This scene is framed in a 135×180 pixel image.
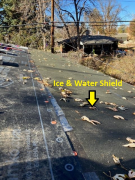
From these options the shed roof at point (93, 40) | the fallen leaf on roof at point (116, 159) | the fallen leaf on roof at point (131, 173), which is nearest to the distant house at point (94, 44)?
the shed roof at point (93, 40)

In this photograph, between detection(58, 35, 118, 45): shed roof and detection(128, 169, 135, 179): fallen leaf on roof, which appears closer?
detection(128, 169, 135, 179): fallen leaf on roof

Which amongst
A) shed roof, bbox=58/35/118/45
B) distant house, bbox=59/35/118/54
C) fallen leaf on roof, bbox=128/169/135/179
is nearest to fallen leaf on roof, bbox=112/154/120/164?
fallen leaf on roof, bbox=128/169/135/179

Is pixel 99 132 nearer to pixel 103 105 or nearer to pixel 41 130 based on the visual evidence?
pixel 41 130

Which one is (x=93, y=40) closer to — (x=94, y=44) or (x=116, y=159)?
(x=94, y=44)

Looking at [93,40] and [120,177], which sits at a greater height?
[93,40]

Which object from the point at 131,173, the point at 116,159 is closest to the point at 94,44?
the point at 116,159

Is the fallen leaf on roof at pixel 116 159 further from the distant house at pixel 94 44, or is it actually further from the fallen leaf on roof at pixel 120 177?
the distant house at pixel 94 44

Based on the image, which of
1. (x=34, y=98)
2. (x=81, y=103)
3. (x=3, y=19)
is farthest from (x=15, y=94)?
(x=3, y=19)

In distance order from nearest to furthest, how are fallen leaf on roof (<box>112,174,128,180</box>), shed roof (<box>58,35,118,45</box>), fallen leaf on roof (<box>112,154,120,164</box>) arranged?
fallen leaf on roof (<box>112,174,128,180</box>) < fallen leaf on roof (<box>112,154,120,164</box>) < shed roof (<box>58,35,118,45</box>)

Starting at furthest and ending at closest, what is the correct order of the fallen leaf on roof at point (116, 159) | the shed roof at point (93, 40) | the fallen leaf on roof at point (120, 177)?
1. the shed roof at point (93, 40)
2. the fallen leaf on roof at point (116, 159)
3. the fallen leaf on roof at point (120, 177)

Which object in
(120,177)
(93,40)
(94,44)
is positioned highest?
(93,40)

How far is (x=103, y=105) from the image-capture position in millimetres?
3232

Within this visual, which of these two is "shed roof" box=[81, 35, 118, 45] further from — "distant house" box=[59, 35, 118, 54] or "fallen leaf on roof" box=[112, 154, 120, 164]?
"fallen leaf on roof" box=[112, 154, 120, 164]

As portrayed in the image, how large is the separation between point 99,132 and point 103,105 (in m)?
1.12
